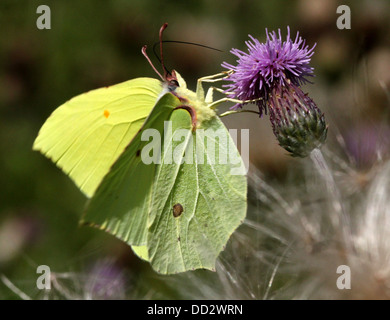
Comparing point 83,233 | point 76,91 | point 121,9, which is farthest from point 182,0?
point 83,233

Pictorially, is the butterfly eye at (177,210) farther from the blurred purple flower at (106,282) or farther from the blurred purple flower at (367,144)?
the blurred purple flower at (367,144)

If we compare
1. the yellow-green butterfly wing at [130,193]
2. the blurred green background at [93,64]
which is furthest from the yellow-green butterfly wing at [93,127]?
the blurred green background at [93,64]

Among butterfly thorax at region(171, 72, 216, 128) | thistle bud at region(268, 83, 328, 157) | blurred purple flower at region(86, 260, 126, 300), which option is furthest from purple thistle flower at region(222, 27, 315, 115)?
blurred purple flower at region(86, 260, 126, 300)

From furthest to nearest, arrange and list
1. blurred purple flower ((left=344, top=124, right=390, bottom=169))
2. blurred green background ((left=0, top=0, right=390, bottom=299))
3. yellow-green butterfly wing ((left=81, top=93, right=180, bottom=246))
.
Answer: blurred green background ((left=0, top=0, right=390, bottom=299))
blurred purple flower ((left=344, top=124, right=390, bottom=169))
yellow-green butterfly wing ((left=81, top=93, right=180, bottom=246))

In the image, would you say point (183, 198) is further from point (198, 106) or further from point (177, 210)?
point (198, 106)

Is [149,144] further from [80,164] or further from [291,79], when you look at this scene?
[291,79]

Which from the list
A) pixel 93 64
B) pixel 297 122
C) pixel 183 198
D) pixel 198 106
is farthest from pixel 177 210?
pixel 93 64

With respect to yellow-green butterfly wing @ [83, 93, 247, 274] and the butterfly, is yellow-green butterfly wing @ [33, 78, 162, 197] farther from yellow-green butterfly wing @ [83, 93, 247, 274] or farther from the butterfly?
yellow-green butterfly wing @ [83, 93, 247, 274]
